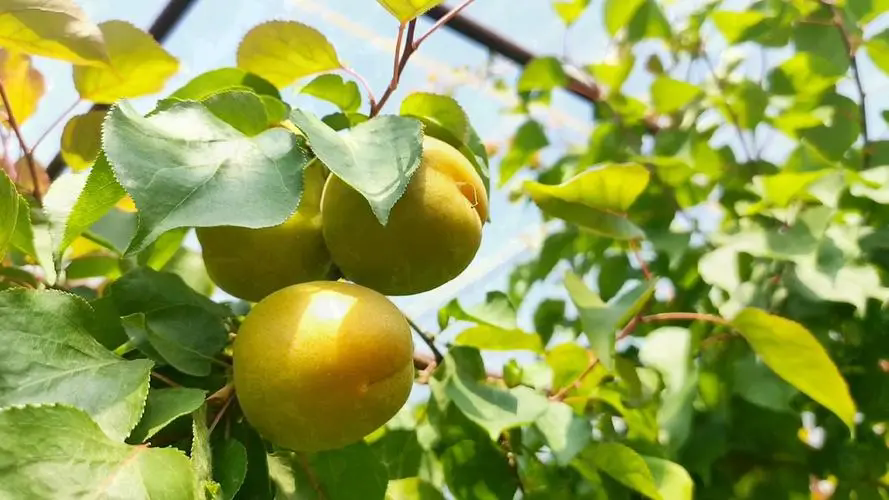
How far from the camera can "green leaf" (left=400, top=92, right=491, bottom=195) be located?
504 mm

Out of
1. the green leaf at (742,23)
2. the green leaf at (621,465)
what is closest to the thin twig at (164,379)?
the green leaf at (621,465)

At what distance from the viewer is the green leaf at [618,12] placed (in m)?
1.05

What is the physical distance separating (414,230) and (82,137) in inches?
12.6

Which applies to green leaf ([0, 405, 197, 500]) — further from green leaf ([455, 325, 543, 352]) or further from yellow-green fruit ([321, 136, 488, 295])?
green leaf ([455, 325, 543, 352])

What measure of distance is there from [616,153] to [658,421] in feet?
1.40

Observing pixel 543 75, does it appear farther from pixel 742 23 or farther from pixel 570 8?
pixel 742 23

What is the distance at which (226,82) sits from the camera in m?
0.53

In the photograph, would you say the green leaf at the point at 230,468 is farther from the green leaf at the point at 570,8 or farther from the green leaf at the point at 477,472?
the green leaf at the point at 570,8

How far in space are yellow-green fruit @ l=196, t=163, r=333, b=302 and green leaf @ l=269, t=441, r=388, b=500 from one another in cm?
10

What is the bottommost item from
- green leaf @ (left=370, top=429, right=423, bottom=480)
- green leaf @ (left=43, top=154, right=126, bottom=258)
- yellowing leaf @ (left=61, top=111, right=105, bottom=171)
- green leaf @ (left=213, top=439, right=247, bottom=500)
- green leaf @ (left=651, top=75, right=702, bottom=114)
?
green leaf @ (left=370, top=429, right=423, bottom=480)

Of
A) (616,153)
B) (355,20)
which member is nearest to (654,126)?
(616,153)

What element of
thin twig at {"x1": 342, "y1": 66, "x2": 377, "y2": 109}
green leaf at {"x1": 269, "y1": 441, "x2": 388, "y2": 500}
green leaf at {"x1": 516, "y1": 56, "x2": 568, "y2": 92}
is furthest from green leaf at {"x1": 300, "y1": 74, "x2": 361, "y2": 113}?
green leaf at {"x1": 516, "y1": 56, "x2": 568, "y2": 92}

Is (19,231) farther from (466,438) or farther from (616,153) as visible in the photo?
(616,153)

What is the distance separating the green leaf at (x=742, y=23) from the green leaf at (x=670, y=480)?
1.99 feet
